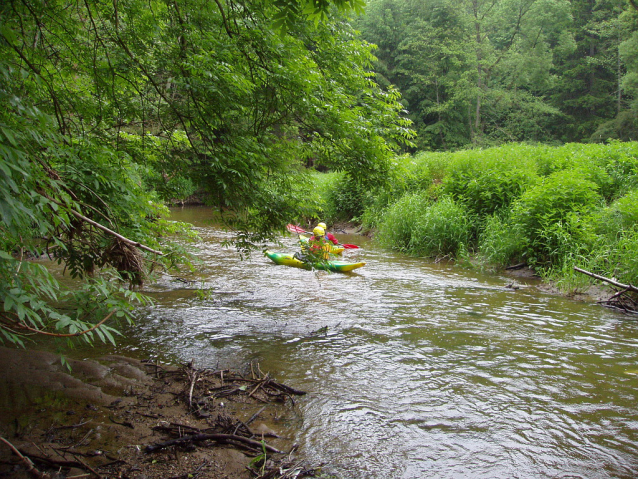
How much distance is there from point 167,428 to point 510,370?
355 centimetres

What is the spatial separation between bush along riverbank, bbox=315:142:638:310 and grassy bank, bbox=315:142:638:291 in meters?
0.02

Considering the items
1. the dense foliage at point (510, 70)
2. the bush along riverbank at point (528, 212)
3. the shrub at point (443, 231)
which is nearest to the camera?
the bush along riverbank at point (528, 212)

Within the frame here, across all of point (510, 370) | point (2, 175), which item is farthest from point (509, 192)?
point (2, 175)

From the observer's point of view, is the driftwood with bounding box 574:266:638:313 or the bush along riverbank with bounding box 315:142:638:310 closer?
the driftwood with bounding box 574:266:638:313

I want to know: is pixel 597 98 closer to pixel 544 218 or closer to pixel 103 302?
pixel 544 218

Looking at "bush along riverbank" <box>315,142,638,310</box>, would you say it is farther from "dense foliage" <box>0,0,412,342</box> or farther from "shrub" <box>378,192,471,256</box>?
"dense foliage" <box>0,0,412,342</box>

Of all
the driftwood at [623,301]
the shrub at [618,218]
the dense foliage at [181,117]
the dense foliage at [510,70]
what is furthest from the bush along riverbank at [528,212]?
the dense foliage at [510,70]

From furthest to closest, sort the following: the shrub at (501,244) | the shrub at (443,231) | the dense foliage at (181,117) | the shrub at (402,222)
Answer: the shrub at (402,222), the shrub at (443,231), the shrub at (501,244), the dense foliage at (181,117)

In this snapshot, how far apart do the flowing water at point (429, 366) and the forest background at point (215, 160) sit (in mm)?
1140

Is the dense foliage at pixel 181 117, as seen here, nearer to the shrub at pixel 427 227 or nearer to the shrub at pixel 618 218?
the shrub at pixel 618 218

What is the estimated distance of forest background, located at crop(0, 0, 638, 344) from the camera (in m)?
2.60

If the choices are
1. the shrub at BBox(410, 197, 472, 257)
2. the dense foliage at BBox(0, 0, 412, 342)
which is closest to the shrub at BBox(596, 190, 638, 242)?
the shrub at BBox(410, 197, 472, 257)

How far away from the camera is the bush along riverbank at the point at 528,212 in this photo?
812 centimetres

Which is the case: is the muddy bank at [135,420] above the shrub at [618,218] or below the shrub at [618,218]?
below
